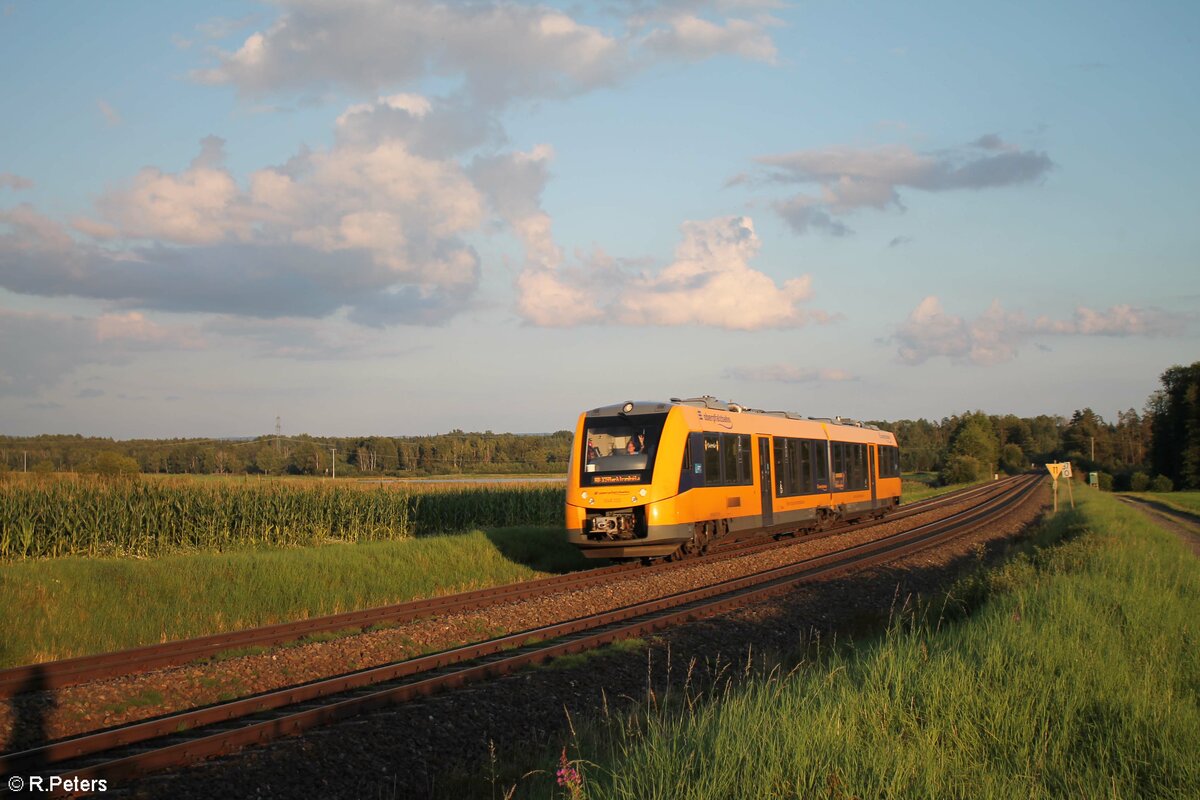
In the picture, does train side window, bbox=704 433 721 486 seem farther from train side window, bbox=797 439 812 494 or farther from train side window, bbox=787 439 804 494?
train side window, bbox=797 439 812 494

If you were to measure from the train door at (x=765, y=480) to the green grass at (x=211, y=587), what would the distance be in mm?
5062

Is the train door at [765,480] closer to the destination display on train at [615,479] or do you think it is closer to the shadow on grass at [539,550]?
the shadow on grass at [539,550]

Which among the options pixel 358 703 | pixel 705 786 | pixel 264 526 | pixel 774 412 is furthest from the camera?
pixel 774 412

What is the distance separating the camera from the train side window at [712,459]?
19.4m

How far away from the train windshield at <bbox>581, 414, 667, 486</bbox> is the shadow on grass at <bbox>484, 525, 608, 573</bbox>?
384cm

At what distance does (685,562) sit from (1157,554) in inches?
341

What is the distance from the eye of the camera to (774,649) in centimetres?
1148

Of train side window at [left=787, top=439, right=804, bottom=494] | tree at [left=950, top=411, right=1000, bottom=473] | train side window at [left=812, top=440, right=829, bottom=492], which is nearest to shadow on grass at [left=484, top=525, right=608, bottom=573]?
train side window at [left=787, top=439, right=804, bottom=494]

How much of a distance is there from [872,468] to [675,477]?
15.9 m

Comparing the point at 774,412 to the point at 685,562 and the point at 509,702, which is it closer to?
the point at 685,562

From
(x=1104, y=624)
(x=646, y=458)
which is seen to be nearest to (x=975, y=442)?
(x=646, y=458)

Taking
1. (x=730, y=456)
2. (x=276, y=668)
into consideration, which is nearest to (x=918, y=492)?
(x=730, y=456)

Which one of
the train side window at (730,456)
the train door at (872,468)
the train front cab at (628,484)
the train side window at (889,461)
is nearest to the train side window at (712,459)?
the train side window at (730,456)

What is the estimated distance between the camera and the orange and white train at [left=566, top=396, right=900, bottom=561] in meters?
18.2
